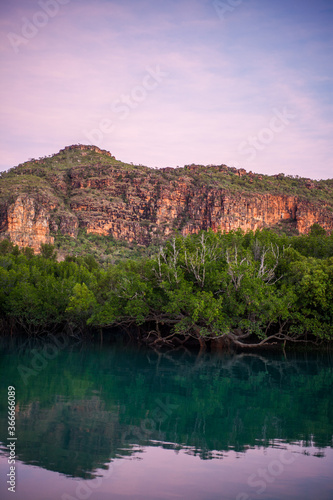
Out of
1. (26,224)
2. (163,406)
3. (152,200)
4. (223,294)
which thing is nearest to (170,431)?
(163,406)

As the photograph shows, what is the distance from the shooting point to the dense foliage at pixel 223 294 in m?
29.8

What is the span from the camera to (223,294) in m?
31.2

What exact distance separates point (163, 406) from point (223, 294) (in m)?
13.9

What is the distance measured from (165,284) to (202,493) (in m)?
21.4

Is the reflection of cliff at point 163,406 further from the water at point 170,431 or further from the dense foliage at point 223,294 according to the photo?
the dense foliage at point 223,294

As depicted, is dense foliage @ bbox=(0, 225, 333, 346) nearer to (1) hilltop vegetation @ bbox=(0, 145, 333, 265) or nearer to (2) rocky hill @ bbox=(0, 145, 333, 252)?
(1) hilltop vegetation @ bbox=(0, 145, 333, 265)

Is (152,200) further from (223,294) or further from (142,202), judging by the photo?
(223,294)

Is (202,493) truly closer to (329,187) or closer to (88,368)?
(88,368)

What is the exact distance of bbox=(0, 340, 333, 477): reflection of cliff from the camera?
12.8 m

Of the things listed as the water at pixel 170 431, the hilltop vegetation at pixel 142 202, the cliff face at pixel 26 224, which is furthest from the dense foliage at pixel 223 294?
the hilltop vegetation at pixel 142 202

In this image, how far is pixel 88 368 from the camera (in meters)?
27.4

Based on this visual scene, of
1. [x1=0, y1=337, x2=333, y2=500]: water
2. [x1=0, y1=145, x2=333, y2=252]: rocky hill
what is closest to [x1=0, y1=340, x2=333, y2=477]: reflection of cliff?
[x1=0, y1=337, x2=333, y2=500]: water

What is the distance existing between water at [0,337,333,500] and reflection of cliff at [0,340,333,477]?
0.05 metres

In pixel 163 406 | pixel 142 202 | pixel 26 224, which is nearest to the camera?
pixel 163 406
